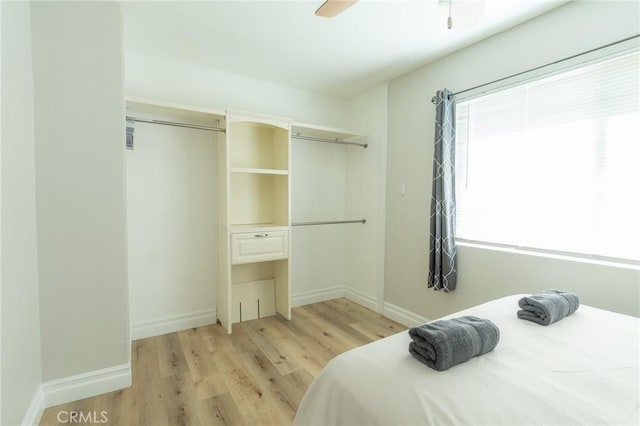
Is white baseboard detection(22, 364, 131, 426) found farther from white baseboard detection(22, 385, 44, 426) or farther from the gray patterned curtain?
the gray patterned curtain

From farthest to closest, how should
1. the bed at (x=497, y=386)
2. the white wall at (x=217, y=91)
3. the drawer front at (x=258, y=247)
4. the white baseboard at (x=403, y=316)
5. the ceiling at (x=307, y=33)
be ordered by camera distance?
1. the white baseboard at (x=403, y=316)
2. the drawer front at (x=258, y=247)
3. the white wall at (x=217, y=91)
4. the ceiling at (x=307, y=33)
5. the bed at (x=497, y=386)

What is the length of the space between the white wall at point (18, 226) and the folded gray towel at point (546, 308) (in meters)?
2.22

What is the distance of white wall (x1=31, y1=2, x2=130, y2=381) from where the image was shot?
1.66 meters

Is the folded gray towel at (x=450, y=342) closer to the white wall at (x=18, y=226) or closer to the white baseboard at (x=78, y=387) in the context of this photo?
the white wall at (x=18, y=226)


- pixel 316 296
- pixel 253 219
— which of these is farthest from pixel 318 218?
pixel 316 296

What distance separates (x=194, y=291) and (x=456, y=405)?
252 cm

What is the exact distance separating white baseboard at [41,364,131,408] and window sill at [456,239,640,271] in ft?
8.22

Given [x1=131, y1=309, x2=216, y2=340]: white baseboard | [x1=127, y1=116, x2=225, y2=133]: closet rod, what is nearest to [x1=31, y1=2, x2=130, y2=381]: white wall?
[x1=127, y1=116, x2=225, y2=133]: closet rod

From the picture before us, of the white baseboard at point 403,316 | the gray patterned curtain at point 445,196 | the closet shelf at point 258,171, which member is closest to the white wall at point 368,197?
the white baseboard at point 403,316

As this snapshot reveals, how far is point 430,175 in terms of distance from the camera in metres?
2.61

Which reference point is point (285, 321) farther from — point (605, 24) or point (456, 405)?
point (605, 24)

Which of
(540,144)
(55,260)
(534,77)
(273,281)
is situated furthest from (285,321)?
(534,77)

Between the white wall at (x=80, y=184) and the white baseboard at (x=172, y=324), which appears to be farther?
the white baseboard at (x=172, y=324)

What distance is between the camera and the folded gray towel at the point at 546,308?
131 cm
